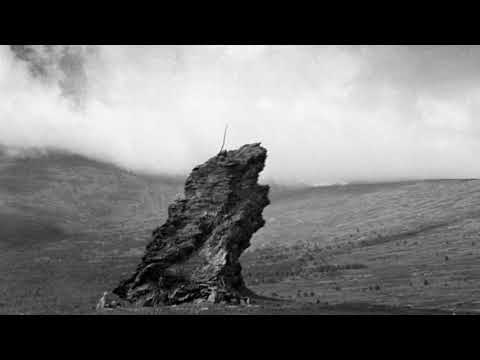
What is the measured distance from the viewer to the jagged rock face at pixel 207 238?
37.4 metres

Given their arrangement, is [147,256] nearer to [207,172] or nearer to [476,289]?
[207,172]

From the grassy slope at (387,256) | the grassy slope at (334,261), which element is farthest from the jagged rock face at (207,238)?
the grassy slope at (387,256)

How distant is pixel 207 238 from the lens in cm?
4006

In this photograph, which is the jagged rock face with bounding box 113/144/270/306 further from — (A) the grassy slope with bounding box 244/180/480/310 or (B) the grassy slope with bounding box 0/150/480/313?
(A) the grassy slope with bounding box 244/180/480/310

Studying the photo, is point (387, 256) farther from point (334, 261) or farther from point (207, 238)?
point (207, 238)

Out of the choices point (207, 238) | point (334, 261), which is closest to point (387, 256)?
point (334, 261)

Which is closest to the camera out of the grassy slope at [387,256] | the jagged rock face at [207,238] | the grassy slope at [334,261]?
the jagged rock face at [207,238]

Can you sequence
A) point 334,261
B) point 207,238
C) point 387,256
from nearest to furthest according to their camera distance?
point 207,238 < point 387,256 < point 334,261

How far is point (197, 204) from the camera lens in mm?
42000

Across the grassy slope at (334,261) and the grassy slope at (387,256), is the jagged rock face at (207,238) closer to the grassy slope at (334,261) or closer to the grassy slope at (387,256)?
the grassy slope at (334,261)

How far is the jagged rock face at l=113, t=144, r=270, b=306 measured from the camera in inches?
1471

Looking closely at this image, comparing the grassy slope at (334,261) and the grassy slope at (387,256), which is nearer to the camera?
the grassy slope at (387,256)
